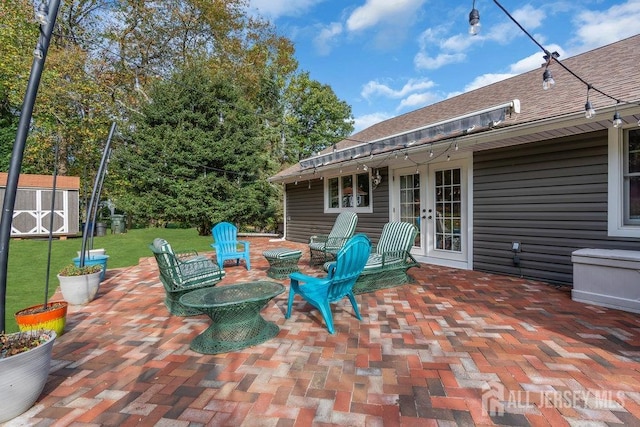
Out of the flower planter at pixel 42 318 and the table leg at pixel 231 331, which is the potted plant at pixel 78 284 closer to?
the flower planter at pixel 42 318

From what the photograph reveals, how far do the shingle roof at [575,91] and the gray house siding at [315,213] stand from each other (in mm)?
2189

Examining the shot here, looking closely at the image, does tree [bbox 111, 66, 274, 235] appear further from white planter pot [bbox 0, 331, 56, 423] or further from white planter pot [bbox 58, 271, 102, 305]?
white planter pot [bbox 0, 331, 56, 423]

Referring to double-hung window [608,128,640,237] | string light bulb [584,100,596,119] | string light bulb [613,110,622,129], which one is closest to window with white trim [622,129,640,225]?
double-hung window [608,128,640,237]

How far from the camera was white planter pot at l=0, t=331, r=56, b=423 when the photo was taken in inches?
66.6

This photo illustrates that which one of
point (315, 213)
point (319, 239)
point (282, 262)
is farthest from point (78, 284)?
point (315, 213)

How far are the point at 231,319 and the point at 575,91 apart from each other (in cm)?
576

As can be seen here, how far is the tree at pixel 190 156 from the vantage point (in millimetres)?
12023

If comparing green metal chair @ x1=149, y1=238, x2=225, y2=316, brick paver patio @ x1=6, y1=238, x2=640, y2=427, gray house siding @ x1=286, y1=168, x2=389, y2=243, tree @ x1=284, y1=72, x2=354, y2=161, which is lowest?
brick paver patio @ x1=6, y1=238, x2=640, y2=427

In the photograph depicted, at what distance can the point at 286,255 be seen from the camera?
490 centimetres

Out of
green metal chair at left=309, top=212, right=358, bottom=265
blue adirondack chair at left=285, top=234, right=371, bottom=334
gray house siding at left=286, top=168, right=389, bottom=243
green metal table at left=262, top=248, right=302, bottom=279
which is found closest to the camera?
blue adirondack chair at left=285, top=234, right=371, bottom=334

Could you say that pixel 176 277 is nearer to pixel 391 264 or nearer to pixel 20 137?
pixel 20 137

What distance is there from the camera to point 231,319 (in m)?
2.60

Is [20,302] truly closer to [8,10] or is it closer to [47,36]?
[47,36]

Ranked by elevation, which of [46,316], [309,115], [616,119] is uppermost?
[309,115]
